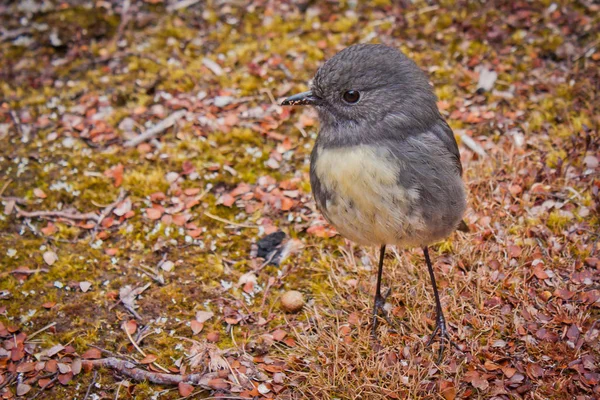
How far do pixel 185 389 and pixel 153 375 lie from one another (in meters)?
0.26

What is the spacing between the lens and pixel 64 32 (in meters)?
6.86

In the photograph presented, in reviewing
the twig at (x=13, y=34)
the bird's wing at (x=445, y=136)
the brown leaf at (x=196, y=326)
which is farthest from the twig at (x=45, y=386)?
the twig at (x=13, y=34)

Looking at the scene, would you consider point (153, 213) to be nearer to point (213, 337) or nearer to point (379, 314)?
point (213, 337)

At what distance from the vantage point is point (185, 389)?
13.0 feet

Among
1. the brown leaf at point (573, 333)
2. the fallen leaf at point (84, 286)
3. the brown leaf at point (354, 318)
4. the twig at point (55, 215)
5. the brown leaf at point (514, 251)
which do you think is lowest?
the fallen leaf at point (84, 286)

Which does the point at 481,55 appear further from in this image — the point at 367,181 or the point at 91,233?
the point at 91,233

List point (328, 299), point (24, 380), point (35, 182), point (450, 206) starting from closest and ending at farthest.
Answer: point (450, 206), point (24, 380), point (328, 299), point (35, 182)

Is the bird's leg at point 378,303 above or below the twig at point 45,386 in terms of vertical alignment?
above

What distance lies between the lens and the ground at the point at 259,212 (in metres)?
4.05

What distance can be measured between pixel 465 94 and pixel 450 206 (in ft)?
9.01

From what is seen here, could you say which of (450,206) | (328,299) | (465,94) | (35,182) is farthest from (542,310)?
(35,182)

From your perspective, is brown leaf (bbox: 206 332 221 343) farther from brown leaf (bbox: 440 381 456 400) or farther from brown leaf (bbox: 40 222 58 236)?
brown leaf (bbox: 40 222 58 236)

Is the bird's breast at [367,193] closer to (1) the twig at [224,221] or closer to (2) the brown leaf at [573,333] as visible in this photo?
(2) the brown leaf at [573,333]

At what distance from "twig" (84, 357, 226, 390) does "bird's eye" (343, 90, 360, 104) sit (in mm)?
2012
